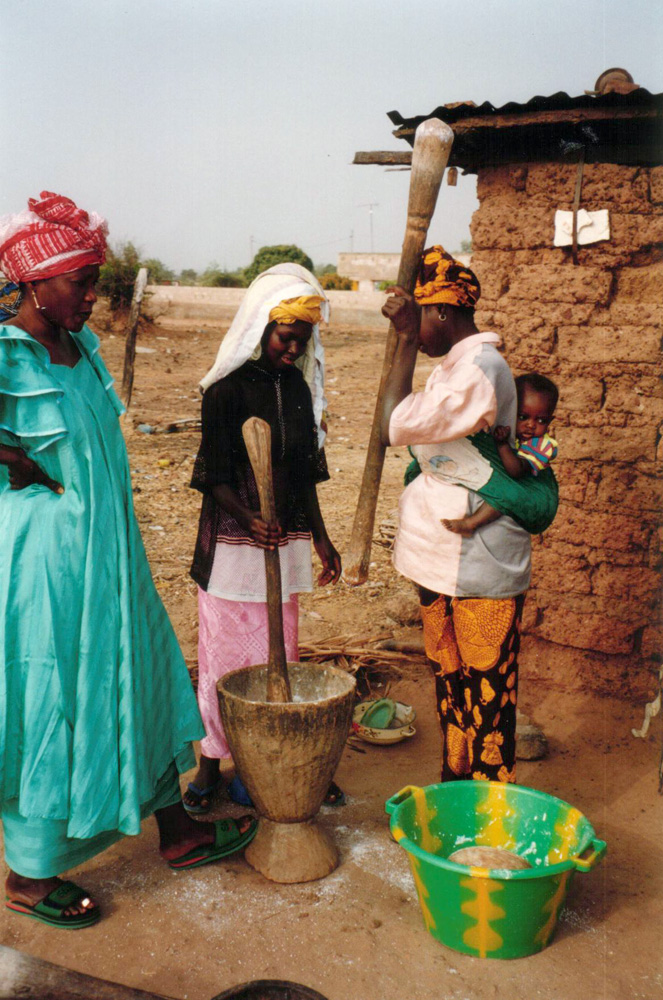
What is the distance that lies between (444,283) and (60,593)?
1.51m

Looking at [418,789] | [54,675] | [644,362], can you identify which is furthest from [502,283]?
[54,675]

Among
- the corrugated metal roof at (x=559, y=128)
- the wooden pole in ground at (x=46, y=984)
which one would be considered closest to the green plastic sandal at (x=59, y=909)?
the wooden pole in ground at (x=46, y=984)

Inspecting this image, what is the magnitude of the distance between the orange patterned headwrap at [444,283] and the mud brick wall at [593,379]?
5.32 ft

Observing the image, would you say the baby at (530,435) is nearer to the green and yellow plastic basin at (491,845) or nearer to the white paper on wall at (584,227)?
the green and yellow plastic basin at (491,845)

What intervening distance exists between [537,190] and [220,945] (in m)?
3.56

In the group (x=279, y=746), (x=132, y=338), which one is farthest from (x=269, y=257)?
(x=279, y=746)

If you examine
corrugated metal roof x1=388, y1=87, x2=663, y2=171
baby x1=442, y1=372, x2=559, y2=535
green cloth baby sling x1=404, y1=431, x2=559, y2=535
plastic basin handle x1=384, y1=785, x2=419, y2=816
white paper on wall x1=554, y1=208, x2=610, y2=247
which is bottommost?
plastic basin handle x1=384, y1=785, x2=419, y2=816

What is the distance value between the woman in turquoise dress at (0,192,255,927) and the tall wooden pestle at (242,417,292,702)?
0.45 m

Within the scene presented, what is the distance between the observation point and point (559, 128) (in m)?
4.00

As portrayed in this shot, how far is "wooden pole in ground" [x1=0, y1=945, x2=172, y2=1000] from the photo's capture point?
187cm

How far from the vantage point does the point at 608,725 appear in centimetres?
419

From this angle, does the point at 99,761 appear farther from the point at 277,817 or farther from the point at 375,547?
the point at 375,547

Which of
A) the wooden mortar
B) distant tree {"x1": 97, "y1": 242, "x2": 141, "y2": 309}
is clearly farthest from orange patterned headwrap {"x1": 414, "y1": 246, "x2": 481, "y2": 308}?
distant tree {"x1": 97, "y1": 242, "x2": 141, "y2": 309}

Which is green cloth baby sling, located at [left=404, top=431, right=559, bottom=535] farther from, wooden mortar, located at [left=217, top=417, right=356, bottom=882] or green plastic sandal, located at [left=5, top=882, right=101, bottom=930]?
green plastic sandal, located at [left=5, top=882, right=101, bottom=930]
